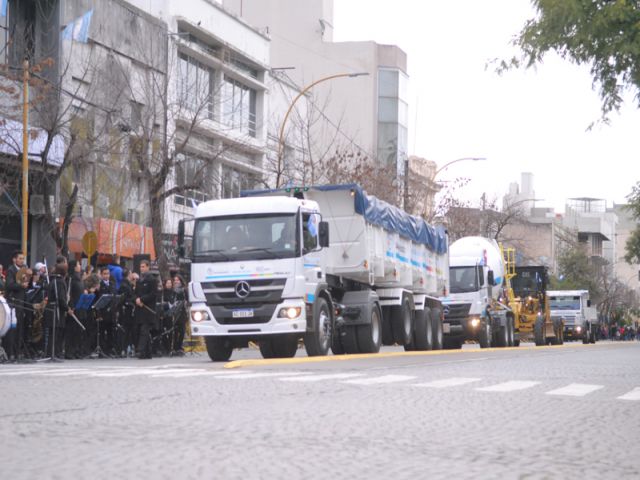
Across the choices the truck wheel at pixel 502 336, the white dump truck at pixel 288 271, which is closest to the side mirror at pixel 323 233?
the white dump truck at pixel 288 271

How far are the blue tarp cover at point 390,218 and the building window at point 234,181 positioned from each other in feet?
44.5

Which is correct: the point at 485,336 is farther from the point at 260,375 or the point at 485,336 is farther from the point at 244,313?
the point at 260,375

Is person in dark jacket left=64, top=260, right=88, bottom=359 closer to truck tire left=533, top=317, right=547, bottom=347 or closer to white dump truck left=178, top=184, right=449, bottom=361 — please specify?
white dump truck left=178, top=184, right=449, bottom=361

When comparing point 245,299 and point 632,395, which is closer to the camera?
point 632,395

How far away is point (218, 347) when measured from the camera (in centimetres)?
2434

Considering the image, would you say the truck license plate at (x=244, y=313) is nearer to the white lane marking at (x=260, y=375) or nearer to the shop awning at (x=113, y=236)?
the white lane marking at (x=260, y=375)

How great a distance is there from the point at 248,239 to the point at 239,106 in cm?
3540

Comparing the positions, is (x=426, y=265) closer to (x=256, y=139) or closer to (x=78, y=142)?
(x=78, y=142)

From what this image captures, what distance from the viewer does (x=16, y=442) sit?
815 cm

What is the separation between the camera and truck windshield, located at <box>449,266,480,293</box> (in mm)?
38719

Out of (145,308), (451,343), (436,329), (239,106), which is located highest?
(239,106)

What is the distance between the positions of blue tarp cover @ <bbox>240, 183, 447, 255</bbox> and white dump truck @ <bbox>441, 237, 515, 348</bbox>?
2.28 meters

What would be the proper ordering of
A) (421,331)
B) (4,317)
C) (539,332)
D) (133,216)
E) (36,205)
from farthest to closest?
(539,332) < (133,216) < (36,205) < (421,331) < (4,317)

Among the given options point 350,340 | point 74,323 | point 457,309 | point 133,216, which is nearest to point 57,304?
point 74,323
